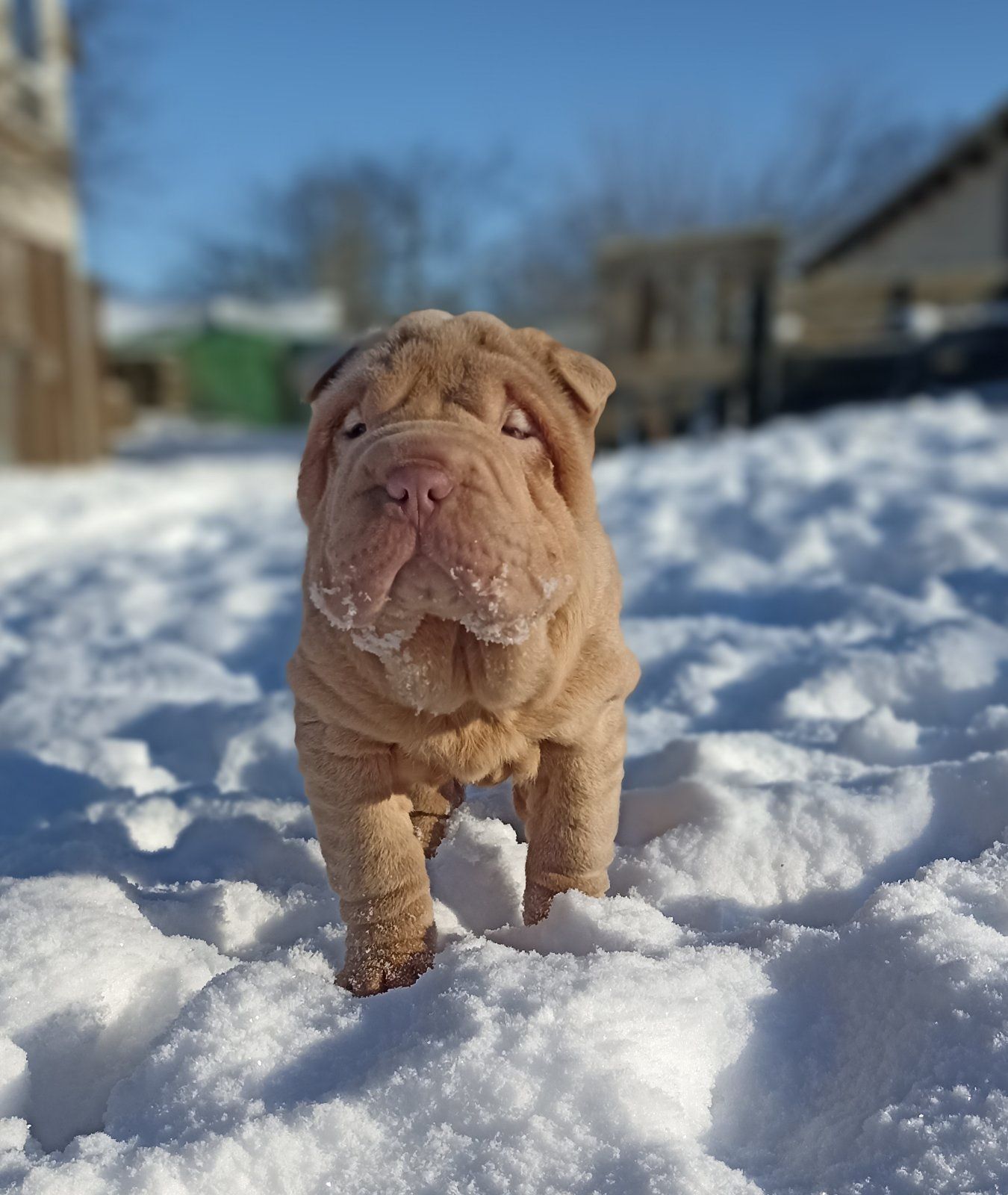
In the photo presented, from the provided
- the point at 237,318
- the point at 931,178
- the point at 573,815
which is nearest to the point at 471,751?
the point at 573,815

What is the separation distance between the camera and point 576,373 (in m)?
1.65

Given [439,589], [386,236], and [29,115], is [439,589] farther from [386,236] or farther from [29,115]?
[386,236]

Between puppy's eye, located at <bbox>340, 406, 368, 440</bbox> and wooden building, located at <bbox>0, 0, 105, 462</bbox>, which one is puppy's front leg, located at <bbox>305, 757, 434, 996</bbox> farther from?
wooden building, located at <bbox>0, 0, 105, 462</bbox>

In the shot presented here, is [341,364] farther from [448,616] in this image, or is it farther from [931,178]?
[931,178]

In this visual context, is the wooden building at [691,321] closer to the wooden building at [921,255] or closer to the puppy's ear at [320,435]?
the wooden building at [921,255]

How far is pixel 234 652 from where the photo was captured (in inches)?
146

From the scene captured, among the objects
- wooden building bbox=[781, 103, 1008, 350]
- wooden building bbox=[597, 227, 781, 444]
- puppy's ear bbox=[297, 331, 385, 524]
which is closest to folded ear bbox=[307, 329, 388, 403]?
puppy's ear bbox=[297, 331, 385, 524]

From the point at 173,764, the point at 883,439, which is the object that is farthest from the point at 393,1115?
the point at 883,439

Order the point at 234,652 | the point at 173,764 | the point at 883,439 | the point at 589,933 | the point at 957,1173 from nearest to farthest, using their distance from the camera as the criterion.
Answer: the point at 957,1173
the point at 589,933
the point at 173,764
the point at 234,652
the point at 883,439

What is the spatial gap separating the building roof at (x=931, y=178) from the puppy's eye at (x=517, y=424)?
18.2 metres

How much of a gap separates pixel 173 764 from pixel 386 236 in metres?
41.2

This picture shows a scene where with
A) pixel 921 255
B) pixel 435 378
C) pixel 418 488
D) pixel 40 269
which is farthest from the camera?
pixel 921 255

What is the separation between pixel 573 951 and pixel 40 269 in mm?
10138

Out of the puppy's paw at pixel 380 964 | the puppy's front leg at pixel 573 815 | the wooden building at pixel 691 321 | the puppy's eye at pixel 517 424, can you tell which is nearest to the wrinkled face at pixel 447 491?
the puppy's eye at pixel 517 424
